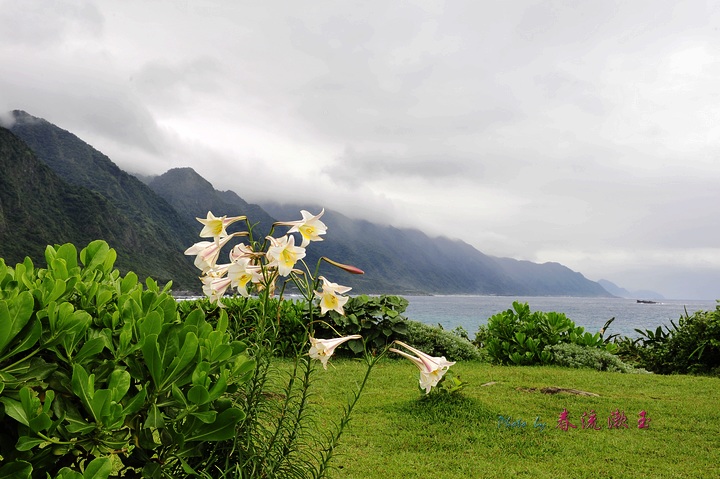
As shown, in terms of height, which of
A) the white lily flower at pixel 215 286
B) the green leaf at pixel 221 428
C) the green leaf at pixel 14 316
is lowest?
the green leaf at pixel 221 428

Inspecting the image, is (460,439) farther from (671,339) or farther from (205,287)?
(671,339)

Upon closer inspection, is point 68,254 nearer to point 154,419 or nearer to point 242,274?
point 242,274

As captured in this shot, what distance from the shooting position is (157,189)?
122 metres

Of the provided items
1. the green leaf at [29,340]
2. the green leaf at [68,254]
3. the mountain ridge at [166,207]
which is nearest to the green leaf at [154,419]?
the green leaf at [29,340]

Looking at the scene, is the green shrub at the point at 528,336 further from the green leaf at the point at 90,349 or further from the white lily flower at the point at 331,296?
the green leaf at the point at 90,349

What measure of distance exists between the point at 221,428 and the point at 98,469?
458 mm

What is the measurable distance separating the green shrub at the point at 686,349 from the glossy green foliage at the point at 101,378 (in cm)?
1045

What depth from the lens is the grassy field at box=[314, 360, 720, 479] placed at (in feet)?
13.7

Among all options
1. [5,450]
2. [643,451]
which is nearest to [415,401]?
[643,451]

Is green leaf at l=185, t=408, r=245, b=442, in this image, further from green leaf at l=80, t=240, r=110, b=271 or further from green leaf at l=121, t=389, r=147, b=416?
green leaf at l=80, t=240, r=110, b=271

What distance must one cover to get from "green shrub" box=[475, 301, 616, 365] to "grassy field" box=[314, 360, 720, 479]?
1.68 meters

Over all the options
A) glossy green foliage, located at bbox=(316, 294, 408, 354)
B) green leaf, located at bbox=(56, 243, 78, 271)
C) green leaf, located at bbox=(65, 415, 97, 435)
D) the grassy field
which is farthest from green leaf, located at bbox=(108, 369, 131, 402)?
glossy green foliage, located at bbox=(316, 294, 408, 354)

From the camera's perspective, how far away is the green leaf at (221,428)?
6.24 feet

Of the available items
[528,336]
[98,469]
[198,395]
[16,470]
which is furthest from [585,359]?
[16,470]
